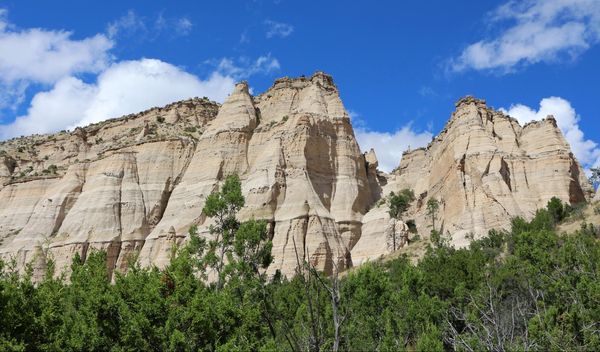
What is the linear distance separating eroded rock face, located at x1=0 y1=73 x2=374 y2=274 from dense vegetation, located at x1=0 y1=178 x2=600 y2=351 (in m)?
19.3

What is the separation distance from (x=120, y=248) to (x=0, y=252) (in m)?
14.5

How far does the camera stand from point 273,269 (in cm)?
4944

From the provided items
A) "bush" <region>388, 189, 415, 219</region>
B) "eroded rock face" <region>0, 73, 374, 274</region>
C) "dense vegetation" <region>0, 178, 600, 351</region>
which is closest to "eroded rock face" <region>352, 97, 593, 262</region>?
"bush" <region>388, 189, 415, 219</region>

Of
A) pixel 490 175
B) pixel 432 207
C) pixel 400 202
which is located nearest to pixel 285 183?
pixel 400 202

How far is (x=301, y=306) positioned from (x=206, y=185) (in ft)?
122

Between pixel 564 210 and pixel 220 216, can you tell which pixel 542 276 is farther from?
pixel 564 210

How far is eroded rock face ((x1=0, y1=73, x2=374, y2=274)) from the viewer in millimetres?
54469

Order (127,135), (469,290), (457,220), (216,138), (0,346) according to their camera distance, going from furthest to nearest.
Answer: (127,135) < (216,138) < (457,220) < (469,290) < (0,346)

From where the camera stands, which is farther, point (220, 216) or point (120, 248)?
point (120, 248)

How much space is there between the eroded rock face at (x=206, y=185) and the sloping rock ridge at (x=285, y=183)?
139 millimetres

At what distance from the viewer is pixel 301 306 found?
24.2 metres

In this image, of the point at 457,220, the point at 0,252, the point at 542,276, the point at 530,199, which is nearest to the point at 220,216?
the point at 542,276

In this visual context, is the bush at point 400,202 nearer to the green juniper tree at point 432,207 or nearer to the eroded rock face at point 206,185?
the eroded rock face at point 206,185

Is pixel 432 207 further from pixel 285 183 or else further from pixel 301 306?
pixel 301 306
